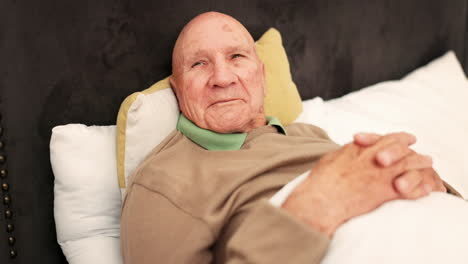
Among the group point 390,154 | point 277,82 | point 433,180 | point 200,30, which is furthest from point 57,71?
point 433,180

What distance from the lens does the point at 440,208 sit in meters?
0.93

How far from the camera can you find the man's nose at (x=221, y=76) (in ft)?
3.89

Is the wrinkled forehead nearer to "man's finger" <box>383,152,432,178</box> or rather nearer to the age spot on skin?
the age spot on skin

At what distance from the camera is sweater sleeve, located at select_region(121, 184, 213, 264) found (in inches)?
37.4

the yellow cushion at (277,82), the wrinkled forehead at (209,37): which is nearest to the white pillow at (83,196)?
the wrinkled forehead at (209,37)

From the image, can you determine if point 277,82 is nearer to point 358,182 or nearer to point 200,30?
point 200,30

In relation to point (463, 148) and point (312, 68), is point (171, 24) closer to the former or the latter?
point (312, 68)

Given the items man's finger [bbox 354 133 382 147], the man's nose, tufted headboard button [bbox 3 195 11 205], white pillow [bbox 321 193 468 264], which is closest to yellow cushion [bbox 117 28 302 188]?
the man's nose

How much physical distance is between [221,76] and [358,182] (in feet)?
1.47

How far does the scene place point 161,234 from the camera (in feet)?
3.19

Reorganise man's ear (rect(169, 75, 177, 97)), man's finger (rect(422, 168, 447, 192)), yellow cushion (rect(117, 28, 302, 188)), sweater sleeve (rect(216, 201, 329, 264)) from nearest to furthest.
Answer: sweater sleeve (rect(216, 201, 329, 264))
man's finger (rect(422, 168, 447, 192))
man's ear (rect(169, 75, 177, 97))
yellow cushion (rect(117, 28, 302, 188))

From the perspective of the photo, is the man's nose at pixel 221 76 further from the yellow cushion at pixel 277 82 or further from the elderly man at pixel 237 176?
the yellow cushion at pixel 277 82

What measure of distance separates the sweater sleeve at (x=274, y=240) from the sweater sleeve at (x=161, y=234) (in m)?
0.10

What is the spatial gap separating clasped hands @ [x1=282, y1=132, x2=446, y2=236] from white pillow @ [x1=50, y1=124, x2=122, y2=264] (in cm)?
50
